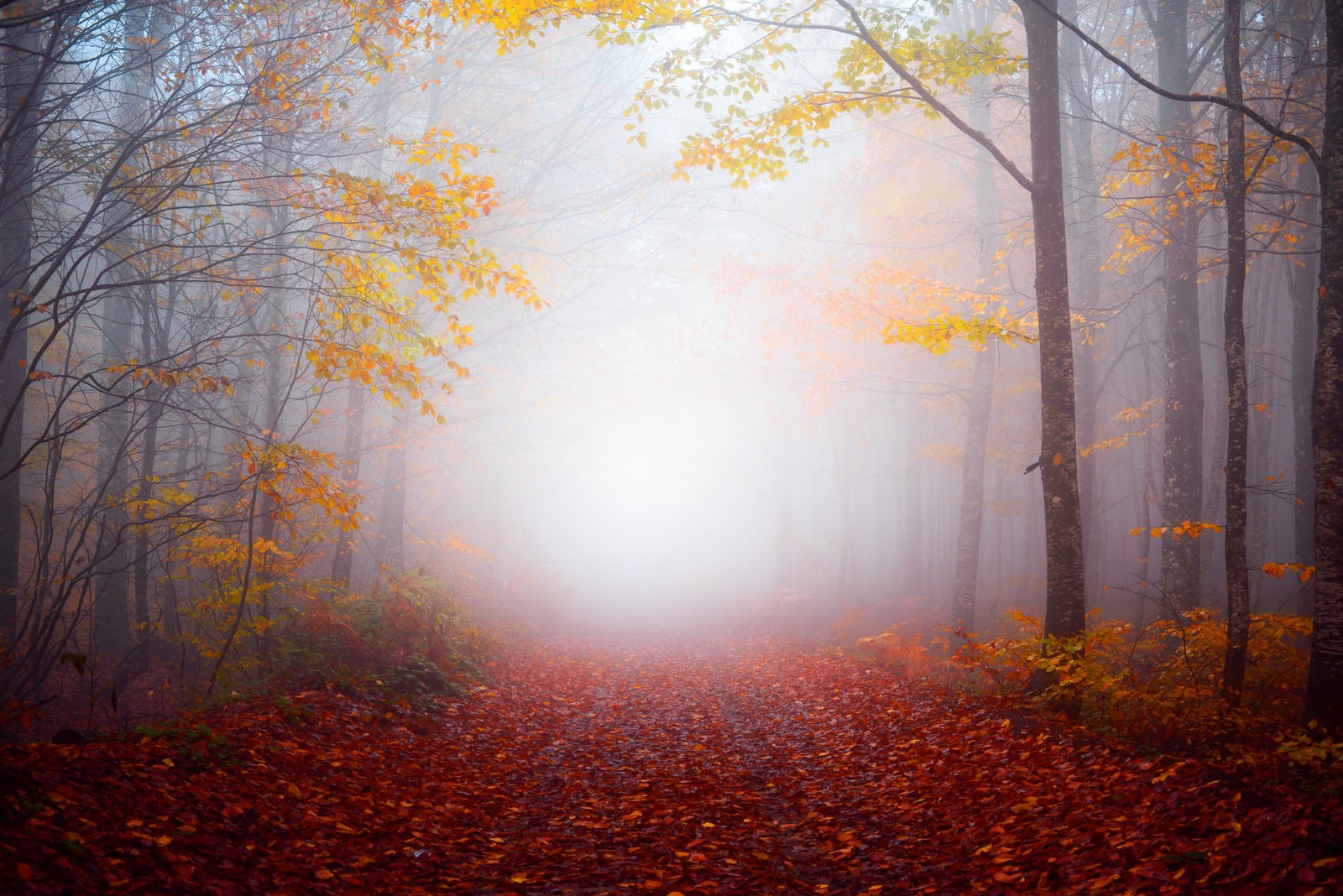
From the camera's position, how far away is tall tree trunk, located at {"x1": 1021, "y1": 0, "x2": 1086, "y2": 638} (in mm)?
7348

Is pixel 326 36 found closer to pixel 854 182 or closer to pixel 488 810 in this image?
pixel 488 810

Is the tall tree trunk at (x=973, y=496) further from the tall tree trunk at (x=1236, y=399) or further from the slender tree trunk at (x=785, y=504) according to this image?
the slender tree trunk at (x=785, y=504)

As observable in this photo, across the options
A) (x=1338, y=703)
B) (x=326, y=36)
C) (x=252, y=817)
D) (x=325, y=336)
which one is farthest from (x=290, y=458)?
(x=1338, y=703)

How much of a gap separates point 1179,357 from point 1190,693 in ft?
22.0

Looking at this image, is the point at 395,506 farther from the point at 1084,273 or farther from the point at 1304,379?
the point at 1304,379

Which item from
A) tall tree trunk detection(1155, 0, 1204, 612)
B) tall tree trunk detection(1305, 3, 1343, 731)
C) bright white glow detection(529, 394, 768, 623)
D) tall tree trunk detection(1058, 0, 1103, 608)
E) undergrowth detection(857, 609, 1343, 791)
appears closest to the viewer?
undergrowth detection(857, 609, 1343, 791)

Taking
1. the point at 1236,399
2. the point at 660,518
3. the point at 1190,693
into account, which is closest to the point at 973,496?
the point at 1236,399

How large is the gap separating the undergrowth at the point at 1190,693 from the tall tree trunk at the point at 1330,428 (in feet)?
1.43

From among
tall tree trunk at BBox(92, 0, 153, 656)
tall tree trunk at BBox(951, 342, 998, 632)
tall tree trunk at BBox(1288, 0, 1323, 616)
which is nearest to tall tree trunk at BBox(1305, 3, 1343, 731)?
tall tree trunk at BBox(951, 342, 998, 632)

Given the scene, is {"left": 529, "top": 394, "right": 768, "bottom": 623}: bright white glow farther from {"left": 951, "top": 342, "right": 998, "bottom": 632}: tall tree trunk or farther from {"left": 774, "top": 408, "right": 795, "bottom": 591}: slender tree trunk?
{"left": 951, "top": 342, "right": 998, "bottom": 632}: tall tree trunk

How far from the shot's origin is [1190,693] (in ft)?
20.5

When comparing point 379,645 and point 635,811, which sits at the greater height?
point 379,645

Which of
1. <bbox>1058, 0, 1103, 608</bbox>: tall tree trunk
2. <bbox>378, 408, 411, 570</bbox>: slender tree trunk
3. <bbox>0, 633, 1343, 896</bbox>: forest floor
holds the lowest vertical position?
<bbox>0, 633, 1343, 896</bbox>: forest floor

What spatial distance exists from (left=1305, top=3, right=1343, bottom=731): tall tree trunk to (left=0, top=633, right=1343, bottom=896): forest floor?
1.64 metres
